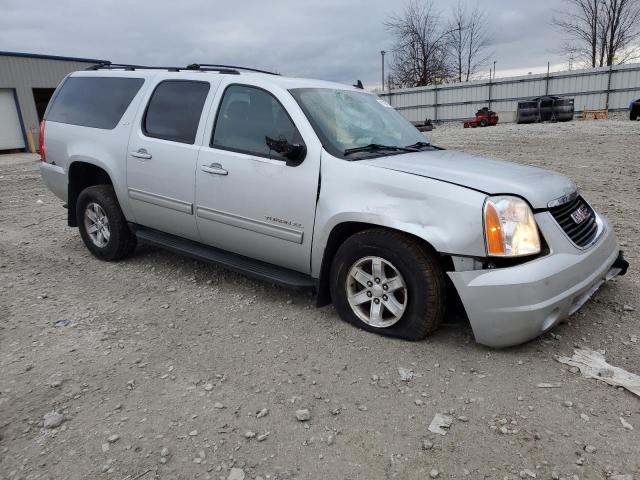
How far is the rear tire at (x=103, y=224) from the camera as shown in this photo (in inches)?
193

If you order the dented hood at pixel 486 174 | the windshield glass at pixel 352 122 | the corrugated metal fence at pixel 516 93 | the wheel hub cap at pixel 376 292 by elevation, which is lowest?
the wheel hub cap at pixel 376 292

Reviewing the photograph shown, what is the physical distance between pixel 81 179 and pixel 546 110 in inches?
1112

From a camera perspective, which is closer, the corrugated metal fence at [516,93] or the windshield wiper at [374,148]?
the windshield wiper at [374,148]

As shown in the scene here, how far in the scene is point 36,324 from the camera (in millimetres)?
3736

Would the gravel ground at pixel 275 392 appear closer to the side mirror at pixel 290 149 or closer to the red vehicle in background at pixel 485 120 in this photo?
the side mirror at pixel 290 149

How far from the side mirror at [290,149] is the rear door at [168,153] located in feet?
2.88

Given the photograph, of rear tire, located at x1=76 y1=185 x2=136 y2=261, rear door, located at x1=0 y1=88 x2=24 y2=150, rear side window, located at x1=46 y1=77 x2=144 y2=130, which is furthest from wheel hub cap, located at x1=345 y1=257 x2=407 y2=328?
rear door, located at x1=0 y1=88 x2=24 y2=150

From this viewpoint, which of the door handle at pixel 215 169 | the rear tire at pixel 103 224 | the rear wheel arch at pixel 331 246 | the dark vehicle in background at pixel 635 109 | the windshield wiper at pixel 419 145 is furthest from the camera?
the dark vehicle in background at pixel 635 109

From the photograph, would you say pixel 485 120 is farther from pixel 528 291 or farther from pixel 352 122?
pixel 528 291

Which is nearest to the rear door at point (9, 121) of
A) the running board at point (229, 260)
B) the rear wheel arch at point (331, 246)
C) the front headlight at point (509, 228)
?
the running board at point (229, 260)

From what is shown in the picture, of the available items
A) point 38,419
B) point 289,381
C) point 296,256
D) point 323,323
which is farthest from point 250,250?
point 38,419

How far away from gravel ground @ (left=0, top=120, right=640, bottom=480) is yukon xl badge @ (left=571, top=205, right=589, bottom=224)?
0.70 m

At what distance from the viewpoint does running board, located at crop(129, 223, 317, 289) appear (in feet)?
12.0

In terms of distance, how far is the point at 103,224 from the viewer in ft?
16.6
